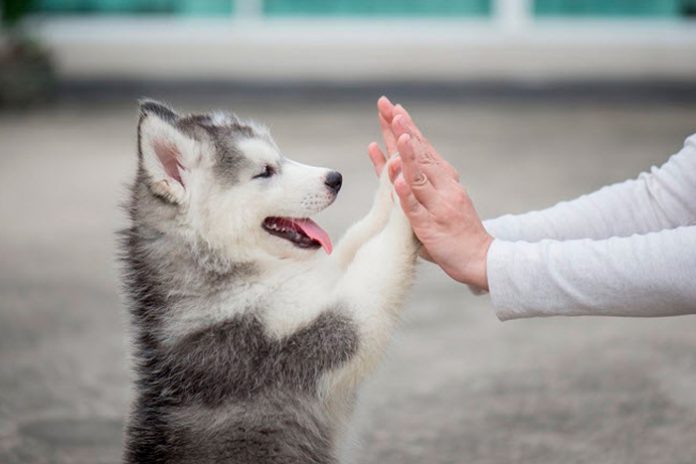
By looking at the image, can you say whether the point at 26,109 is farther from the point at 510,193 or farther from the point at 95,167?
the point at 510,193

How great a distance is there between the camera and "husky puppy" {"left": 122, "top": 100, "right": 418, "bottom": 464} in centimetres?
303

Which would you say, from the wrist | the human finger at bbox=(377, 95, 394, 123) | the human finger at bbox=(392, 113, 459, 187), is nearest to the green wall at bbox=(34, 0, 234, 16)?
the human finger at bbox=(377, 95, 394, 123)

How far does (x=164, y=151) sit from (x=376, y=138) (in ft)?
25.0

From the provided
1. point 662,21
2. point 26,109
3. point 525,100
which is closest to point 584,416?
point 525,100

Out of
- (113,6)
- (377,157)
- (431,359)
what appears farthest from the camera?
(113,6)

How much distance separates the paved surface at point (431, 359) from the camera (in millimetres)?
4391

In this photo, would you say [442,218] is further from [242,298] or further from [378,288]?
[242,298]

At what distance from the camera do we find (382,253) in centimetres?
309

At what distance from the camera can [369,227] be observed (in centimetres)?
339

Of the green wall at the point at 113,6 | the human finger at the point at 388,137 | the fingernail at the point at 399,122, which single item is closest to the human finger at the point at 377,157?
the human finger at the point at 388,137

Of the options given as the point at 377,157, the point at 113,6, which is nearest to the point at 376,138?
the point at 113,6

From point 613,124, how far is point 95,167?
17.0 feet

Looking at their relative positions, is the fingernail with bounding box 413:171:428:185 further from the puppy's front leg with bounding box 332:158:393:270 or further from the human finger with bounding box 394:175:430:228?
the puppy's front leg with bounding box 332:158:393:270

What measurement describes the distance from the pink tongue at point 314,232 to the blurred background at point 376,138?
1.42 ft
